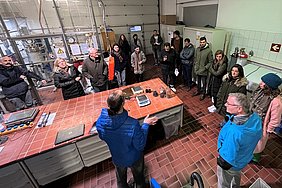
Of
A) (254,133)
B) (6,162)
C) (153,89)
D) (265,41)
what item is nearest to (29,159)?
(6,162)

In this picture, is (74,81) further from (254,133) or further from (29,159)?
(254,133)

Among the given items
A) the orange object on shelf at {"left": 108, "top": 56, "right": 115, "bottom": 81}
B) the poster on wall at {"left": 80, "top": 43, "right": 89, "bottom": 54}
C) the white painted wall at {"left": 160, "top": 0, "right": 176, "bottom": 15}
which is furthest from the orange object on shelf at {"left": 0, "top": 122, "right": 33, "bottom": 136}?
the white painted wall at {"left": 160, "top": 0, "right": 176, "bottom": 15}

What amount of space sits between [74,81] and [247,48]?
13.4ft

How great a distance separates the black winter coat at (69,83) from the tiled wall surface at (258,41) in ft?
13.1

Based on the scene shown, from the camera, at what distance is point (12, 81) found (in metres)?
3.18

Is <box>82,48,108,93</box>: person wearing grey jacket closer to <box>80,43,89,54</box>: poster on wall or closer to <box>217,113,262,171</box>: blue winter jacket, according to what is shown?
<box>80,43,89,54</box>: poster on wall

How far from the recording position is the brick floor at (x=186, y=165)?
2.18 meters

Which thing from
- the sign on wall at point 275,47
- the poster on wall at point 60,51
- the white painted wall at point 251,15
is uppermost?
the white painted wall at point 251,15

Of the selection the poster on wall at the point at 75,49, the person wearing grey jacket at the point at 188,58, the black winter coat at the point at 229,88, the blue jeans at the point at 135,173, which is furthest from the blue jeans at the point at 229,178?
the poster on wall at the point at 75,49

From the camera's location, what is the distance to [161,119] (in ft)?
8.86

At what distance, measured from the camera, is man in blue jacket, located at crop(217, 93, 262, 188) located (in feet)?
4.29

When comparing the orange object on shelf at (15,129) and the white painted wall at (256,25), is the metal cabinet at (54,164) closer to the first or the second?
the orange object on shelf at (15,129)

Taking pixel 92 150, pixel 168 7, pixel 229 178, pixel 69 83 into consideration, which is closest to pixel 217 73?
pixel 229 178

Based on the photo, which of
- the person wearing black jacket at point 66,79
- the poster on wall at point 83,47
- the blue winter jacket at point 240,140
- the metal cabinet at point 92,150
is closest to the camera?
the blue winter jacket at point 240,140
